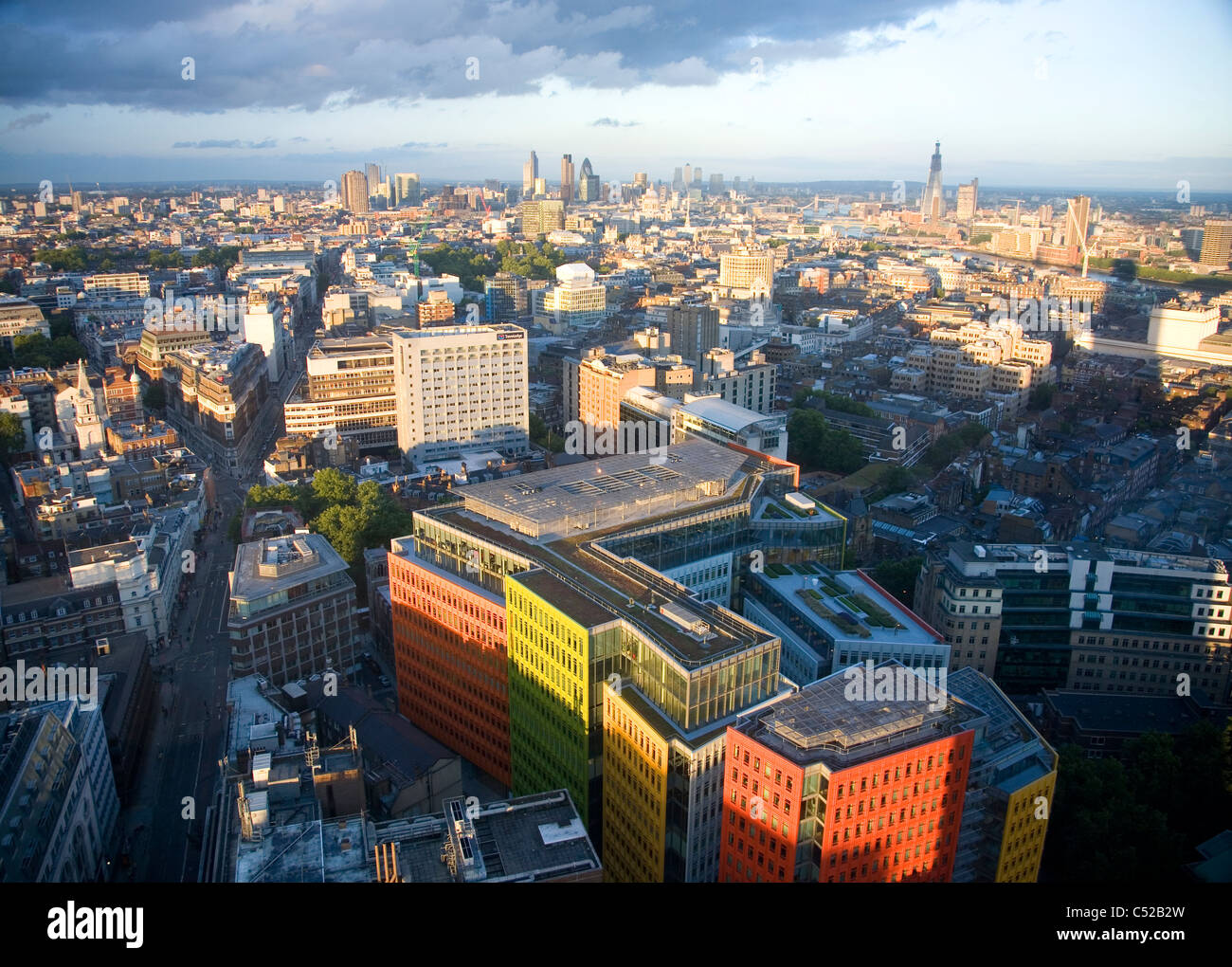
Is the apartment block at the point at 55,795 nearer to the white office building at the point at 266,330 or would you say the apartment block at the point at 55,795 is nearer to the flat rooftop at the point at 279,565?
the flat rooftop at the point at 279,565

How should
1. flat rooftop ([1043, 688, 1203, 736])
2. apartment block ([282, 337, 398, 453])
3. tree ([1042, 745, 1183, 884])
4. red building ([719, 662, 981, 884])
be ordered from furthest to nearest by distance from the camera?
apartment block ([282, 337, 398, 453]) → flat rooftop ([1043, 688, 1203, 736]) → tree ([1042, 745, 1183, 884]) → red building ([719, 662, 981, 884])

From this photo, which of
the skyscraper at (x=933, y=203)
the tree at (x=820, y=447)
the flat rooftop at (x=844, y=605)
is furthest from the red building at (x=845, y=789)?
the skyscraper at (x=933, y=203)

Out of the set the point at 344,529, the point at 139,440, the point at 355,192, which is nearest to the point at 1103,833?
the point at 344,529

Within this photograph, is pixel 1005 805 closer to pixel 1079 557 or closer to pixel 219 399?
pixel 1079 557

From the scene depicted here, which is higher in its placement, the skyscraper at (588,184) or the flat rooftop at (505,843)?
the skyscraper at (588,184)

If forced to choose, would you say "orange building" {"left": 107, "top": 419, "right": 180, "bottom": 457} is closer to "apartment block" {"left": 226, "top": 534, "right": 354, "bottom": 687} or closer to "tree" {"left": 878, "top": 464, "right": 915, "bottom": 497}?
"apartment block" {"left": 226, "top": 534, "right": 354, "bottom": 687}

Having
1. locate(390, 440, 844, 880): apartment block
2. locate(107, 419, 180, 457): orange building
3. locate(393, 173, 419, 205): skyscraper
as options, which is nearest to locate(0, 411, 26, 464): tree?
locate(107, 419, 180, 457): orange building
